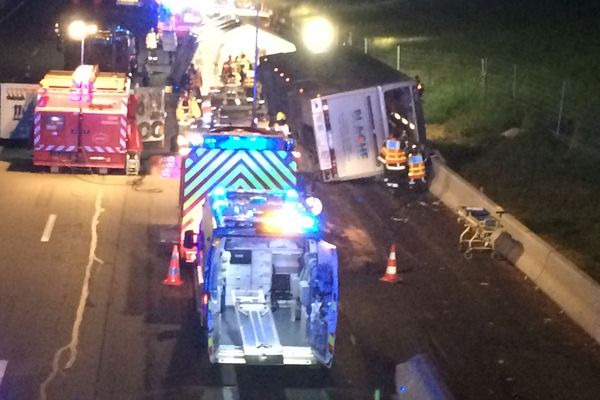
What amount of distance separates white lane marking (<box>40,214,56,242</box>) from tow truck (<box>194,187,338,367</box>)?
18.9ft

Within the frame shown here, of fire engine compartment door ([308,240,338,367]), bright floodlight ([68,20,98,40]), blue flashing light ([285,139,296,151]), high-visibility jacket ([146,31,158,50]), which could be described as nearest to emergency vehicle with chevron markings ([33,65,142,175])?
blue flashing light ([285,139,296,151])

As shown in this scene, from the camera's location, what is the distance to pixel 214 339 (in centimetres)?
1171

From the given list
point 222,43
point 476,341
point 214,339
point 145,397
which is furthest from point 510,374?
point 222,43

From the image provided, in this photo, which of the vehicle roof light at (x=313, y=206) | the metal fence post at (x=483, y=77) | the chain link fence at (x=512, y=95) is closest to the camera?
the vehicle roof light at (x=313, y=206)

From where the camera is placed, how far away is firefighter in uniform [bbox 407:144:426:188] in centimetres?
2272

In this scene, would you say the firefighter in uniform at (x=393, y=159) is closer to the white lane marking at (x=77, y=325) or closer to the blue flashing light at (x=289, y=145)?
the blue flashing light at (x=289, y=145)

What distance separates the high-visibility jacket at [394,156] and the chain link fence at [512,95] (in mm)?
3889

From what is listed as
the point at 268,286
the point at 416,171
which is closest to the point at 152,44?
the point at 416,171

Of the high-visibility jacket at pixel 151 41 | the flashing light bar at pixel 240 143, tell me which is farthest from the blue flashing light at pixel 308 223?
the high-visibility jacket at pixel 151 41

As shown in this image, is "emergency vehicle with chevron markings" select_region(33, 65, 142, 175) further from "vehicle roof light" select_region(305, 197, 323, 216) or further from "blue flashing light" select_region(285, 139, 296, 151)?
"vehicle roof light" select_region(305, 197, 323, 216)

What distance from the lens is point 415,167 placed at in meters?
22.8

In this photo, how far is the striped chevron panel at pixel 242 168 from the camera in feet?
52.9

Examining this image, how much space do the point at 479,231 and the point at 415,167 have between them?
491cm

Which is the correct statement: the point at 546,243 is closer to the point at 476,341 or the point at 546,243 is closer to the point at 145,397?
the point at 476,341
